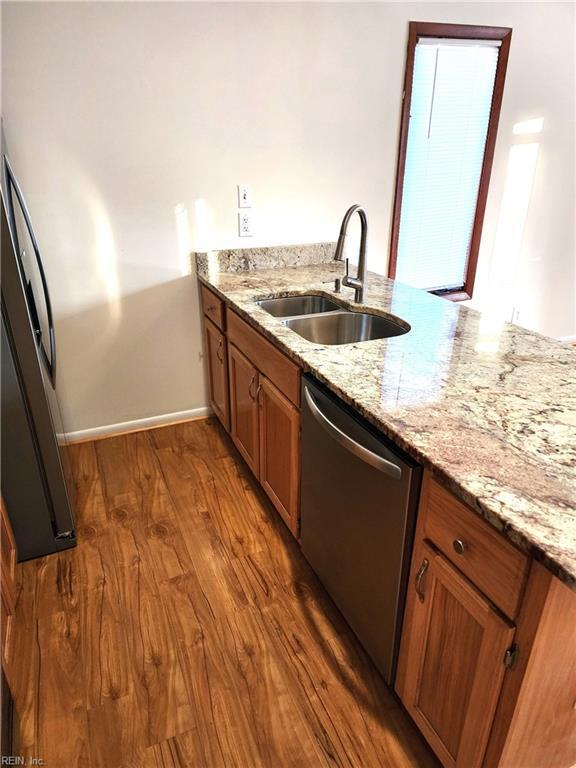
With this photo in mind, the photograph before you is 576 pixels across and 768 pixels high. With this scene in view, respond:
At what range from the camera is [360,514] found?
140 centimetres

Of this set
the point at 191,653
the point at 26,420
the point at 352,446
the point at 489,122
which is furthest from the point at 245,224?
the point at 191,653

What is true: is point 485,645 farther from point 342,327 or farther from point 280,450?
point 342,327

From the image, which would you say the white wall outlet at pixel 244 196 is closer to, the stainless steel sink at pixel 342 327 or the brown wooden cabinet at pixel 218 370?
the brown wooden cabinet at pixel 218 370

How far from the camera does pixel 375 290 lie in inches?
93.0

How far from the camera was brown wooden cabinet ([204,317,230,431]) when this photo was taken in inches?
99.1

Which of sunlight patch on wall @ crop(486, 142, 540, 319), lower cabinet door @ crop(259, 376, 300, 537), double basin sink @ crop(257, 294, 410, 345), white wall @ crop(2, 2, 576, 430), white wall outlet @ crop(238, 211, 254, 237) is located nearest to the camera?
lower cabinet door @ crop(259, 376, 300, 537)

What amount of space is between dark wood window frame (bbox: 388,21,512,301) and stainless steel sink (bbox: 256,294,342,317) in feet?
3.05

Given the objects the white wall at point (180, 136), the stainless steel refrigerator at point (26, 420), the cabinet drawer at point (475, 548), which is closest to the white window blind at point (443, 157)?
the white wall at point (180, 136)

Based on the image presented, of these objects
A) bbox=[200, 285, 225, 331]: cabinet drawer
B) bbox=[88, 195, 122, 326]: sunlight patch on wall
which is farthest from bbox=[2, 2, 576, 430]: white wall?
bbox=[200, 285, 225, 331]: cabinet drawer

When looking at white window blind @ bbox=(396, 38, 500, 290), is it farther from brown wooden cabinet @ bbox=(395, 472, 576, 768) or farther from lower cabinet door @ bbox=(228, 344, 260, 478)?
brown wooden cabinet @ bbox=(395, 472, 576, 768)

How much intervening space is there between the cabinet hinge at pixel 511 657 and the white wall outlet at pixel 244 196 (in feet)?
7.62

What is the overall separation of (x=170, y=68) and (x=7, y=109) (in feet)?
2.38

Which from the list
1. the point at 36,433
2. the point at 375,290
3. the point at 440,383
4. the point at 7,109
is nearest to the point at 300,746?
the point at 440,383

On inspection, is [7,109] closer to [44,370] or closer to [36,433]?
[44,370]
